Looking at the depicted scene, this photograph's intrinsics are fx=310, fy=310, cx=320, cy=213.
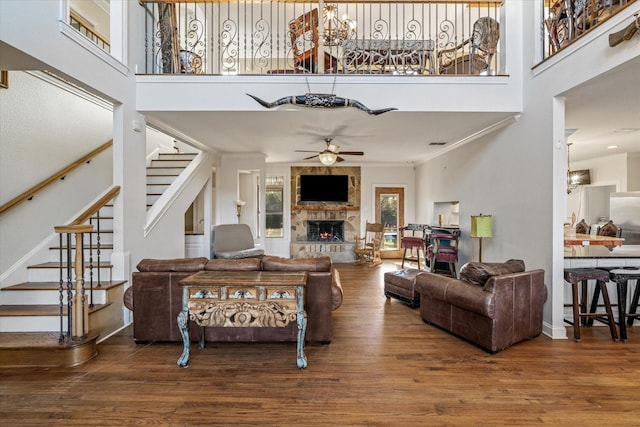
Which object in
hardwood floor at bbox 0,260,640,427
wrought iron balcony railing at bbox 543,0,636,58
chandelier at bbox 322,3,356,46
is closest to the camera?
hardwood floor at bbox 0,260,640,427

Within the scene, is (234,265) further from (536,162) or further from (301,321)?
(536,162)

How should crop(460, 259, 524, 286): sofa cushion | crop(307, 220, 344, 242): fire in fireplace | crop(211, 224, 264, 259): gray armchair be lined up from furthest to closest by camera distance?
crop(307, 220, 344, 242): fire in fireplace
crop(211, 224, 264, 259): gray armchair
crop(460, 259, 524, 286): sofa cushion

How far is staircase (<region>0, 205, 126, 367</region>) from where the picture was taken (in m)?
2.54

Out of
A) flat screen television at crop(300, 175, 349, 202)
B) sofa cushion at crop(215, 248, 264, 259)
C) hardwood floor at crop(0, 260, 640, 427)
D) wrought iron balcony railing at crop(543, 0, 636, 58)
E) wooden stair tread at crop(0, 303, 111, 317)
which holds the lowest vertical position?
hardwood floor at crop(0, 260, 640, 427)

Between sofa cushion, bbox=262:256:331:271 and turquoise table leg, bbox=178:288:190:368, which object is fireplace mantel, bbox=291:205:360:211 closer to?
sofa cushion, bbox=262:256:331:271

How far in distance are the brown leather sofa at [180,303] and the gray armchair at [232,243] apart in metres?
2.68

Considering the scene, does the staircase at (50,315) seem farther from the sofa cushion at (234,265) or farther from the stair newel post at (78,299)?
the sofa cushion at (234,265)

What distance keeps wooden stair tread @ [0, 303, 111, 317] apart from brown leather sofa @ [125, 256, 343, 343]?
1.39 feet

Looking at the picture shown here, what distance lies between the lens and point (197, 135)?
196 inches

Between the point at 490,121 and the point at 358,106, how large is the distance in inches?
74.8

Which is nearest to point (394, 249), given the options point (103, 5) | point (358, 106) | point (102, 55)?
point (358, 106)

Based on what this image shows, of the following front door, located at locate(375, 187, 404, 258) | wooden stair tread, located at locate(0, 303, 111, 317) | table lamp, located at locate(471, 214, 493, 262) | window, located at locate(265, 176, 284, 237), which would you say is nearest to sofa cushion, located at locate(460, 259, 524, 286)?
table lamp, located at locate(471, 214, 493, 262)

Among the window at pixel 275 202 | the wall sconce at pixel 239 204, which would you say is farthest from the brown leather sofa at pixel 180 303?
the window at pixel 275 202

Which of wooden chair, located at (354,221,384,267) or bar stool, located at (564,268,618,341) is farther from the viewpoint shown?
wooden chair, located at (354,221,384,267)
